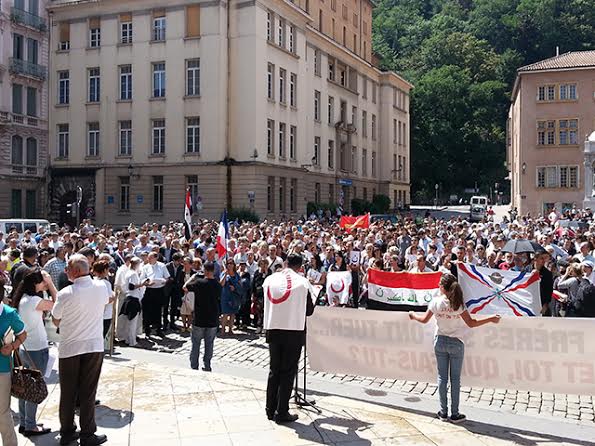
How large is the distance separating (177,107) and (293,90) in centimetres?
962

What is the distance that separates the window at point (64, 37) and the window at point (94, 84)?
8.58ft

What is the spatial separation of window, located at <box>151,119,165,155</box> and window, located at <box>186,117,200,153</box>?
187cm

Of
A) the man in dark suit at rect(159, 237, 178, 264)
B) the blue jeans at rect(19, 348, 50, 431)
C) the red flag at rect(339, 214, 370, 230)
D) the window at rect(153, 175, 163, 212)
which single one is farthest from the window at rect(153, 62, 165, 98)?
the blue jeans at rect(19, 348, 50, 431)

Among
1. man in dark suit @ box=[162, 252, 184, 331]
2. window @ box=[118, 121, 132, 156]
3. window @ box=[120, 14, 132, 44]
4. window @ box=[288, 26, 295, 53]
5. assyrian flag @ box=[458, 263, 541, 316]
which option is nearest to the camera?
assyrian flag @ box=[458, 263, 541, 316]

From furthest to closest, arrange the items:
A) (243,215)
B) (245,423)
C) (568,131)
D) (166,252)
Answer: (568,131)
(243,215)
(166,252)
(245,423)

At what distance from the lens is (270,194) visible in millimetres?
46156

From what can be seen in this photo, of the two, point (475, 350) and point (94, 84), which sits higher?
point (94, 84)

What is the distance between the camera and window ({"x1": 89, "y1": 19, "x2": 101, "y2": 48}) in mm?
46569

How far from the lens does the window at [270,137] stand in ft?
151

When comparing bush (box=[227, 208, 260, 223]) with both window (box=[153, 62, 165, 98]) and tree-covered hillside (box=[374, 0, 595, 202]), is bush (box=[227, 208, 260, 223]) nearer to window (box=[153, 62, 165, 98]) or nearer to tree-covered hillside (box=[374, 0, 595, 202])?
window (box=[153, 62, 165, 98])

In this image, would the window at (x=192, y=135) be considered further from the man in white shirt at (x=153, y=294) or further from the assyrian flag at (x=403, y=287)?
the assyrian flag at (x=403, y=287)

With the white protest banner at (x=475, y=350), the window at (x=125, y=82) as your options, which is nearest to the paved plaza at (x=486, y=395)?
the white protest banner at (x=475, y=350)

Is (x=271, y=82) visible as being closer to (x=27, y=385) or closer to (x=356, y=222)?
(x=356, y=222)

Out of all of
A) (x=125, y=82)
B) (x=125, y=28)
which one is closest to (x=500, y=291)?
(x=125, y=82)
